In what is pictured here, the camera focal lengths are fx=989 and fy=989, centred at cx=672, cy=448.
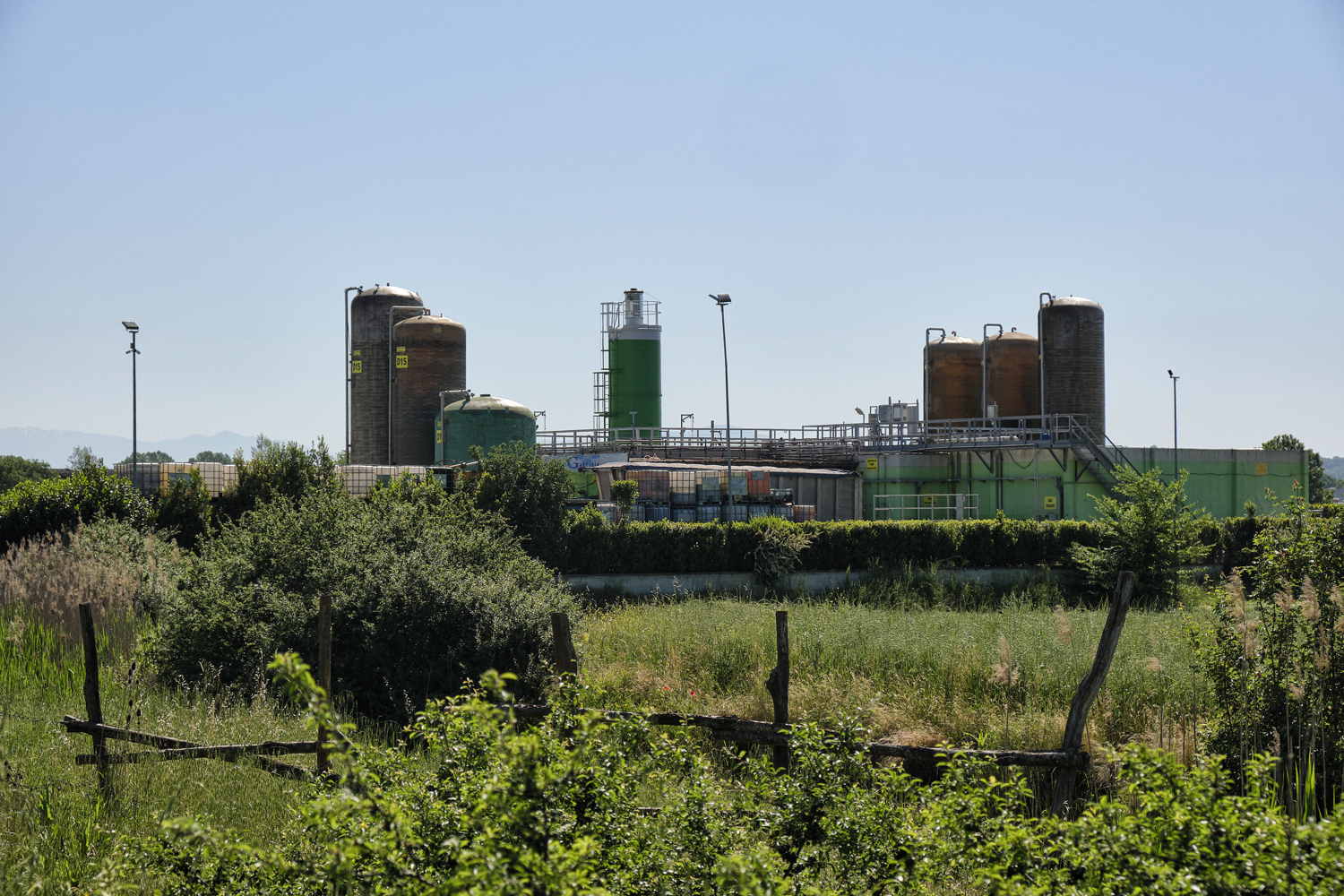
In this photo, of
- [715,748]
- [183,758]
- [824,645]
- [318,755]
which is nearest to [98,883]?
[318,755]

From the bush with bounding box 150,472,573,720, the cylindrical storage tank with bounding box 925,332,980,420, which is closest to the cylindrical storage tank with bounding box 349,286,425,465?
the cylindrical storage tank with bounding box 925,332,980,420

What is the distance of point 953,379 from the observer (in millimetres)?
42781

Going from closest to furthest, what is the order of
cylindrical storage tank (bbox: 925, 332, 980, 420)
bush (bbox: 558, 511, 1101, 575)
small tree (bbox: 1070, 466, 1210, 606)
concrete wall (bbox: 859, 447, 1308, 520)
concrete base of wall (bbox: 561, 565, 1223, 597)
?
small tree (bbox: 1070, 466, 1210, 606)
concrete base of wall (bbox: 561, 565, 1223, 597)
bush (bbox: 558, 511, 1101, 575)
concrete wall (bbox: 859, 447, 1308, 520)
cylindrical storage tank (bbox: 925, 332, 980, 420)

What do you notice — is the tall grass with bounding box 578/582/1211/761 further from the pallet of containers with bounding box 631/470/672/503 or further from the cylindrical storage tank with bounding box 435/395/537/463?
the cylindrical storage tank with bounding box 435/395/537/463

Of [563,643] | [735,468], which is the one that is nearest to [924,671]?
[563,643]

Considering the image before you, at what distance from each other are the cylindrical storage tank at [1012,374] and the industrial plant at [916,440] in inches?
2.1

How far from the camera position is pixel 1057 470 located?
115ft

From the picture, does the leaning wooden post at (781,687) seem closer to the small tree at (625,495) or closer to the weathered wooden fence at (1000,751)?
the weathered wooden fence at (1000,751)

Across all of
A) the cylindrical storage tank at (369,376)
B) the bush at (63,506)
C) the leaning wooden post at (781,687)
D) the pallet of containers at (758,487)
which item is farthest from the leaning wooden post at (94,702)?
the cylindrical storage tank at (369,376)

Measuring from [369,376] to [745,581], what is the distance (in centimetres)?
2206

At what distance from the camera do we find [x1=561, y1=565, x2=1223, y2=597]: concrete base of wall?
24.6 m

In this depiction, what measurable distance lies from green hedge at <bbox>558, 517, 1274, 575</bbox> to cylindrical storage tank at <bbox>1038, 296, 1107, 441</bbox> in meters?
12.8

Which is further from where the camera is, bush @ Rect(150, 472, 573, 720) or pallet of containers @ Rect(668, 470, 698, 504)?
pallet of containers @ Rect(668, 470, 698, 504)

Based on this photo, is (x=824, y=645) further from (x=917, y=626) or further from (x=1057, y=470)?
(x=1057, y=470)
